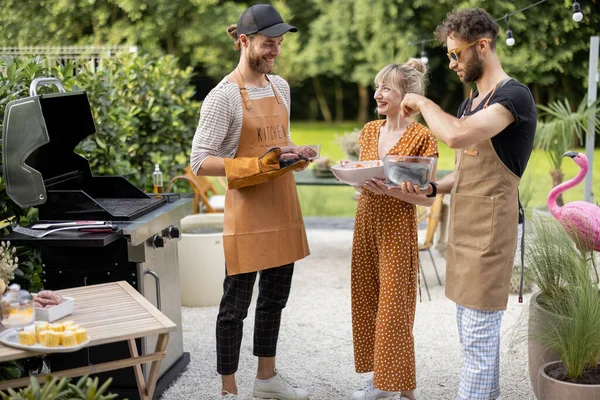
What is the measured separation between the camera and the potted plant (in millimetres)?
3254

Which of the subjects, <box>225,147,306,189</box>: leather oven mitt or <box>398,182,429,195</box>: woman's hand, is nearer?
<box>398,182,429,195</box>: woman's hand

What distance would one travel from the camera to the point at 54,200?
3.46 meters

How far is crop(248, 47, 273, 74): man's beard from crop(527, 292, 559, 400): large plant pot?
5.09 ft

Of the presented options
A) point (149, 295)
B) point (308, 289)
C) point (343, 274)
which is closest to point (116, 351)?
point (149, 295)

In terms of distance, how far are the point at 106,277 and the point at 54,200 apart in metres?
0.40

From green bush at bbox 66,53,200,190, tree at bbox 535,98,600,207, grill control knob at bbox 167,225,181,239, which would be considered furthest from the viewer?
tree at bbox 535,98,600,207

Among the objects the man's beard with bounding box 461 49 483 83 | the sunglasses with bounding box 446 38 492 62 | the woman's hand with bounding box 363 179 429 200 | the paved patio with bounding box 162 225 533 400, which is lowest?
the paved patio with bounding box 162 225 533 400

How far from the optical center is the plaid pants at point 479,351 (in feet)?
10.1

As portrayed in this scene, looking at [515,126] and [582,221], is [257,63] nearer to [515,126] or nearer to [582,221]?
[515,126]

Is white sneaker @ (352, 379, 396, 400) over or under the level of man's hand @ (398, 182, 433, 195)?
under

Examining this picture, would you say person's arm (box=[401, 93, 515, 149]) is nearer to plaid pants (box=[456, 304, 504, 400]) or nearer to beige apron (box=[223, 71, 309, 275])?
plaid pants (box=[456, 304, 504, 400])

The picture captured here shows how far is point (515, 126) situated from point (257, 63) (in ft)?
3.74

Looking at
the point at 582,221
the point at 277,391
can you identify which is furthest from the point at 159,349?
the point at 582,221

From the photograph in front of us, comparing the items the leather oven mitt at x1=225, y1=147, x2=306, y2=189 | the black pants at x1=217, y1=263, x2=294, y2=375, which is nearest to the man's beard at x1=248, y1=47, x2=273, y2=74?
the leather oven mitt at x1=225, y1=147, x2=306, y2=189
